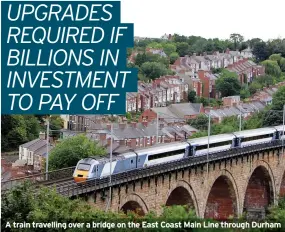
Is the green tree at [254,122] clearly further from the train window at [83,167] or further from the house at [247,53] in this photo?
the house at [247,53]

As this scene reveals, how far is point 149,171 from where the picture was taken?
36625mm

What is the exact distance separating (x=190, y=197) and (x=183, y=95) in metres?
75.0

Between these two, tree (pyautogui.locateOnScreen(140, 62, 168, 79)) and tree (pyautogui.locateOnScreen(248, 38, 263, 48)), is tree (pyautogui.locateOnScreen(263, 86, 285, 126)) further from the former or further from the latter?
tree (pyautogui.locateOnScreen(248, 38, 263, 48))

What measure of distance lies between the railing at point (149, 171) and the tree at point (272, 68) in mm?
92885

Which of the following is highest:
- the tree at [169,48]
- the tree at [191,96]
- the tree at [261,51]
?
the tree at [169,48]

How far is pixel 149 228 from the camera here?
801 inches

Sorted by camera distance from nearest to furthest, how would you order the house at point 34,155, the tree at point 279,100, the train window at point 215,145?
1. the train window at point 215,145
2. the house at point 34,155
3. the tree at point 279,100

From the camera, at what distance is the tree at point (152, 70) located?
12662 centimetres

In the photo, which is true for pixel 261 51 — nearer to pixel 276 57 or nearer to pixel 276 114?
pixel 276 57

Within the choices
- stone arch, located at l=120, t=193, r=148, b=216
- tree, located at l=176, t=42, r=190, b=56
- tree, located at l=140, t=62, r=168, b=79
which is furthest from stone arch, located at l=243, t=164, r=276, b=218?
tree, located at l=176, t=42, r=190, b=56

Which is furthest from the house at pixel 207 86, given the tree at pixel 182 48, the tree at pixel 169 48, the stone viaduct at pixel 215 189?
the stone viaduct at pixel 215 189

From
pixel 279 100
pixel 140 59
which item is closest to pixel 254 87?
pixel 140 59

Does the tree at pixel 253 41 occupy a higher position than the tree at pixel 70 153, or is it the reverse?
the tree at pixel 253 41

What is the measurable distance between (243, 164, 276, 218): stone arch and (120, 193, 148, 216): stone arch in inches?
711
